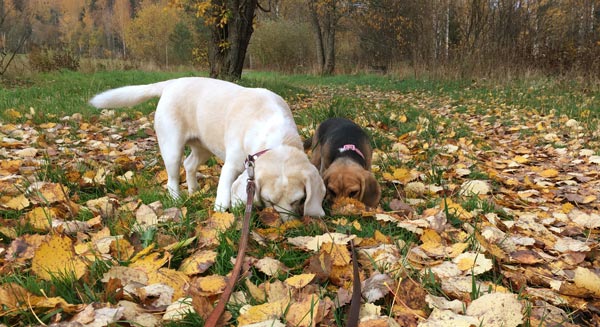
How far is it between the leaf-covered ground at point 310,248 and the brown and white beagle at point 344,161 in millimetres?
222

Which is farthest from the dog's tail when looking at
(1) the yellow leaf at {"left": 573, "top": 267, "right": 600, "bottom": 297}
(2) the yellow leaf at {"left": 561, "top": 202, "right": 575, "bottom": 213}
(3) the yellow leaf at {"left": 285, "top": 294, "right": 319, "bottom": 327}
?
(2) the yellow leaf at {"left": 561, "top": 202, "right": 575, "bottom": 213}

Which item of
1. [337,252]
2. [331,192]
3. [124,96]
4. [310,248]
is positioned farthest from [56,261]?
[124,96]

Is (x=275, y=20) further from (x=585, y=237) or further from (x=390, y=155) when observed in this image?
(x=585, y=237)

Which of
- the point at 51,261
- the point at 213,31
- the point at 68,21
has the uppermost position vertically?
the point at 68,21

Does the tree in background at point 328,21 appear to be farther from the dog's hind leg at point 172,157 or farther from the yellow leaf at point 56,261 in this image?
the yellow leaf at point 56,261

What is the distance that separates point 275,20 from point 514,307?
35559mm

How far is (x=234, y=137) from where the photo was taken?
3174 mm

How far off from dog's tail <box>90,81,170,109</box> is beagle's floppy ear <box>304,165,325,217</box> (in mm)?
1912

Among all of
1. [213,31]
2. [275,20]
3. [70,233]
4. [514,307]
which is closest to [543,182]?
[514,307]

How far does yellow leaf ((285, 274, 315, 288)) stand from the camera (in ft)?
5.92

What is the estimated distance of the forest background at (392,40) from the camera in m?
13.2

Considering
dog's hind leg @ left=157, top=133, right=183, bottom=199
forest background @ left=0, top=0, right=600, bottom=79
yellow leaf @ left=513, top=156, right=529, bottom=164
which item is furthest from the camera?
forest background @ left=0, top=0, right=600, bottom=79

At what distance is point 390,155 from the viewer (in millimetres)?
4770

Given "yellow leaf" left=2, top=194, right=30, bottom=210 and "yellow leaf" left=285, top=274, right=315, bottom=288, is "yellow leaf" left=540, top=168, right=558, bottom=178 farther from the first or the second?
"yellow leaf" left=2, top=194, right=30, bottom=210
